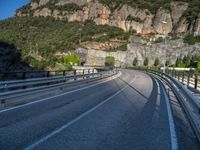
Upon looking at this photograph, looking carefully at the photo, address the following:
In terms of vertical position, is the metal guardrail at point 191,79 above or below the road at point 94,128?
above

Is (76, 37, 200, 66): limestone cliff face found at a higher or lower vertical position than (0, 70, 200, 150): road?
higher

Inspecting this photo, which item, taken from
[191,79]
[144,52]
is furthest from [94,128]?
[144,52]

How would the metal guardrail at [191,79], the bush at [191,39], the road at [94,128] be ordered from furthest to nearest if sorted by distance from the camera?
the bush at [191,39]
the metal guardrail at [191,79]
the road at [94,128]

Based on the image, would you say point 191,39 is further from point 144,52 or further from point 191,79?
point 191,79

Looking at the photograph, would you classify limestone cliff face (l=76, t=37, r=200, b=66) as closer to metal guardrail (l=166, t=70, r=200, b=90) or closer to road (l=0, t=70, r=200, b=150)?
metal guardrail (l=166, t=70, r=200, b=90)

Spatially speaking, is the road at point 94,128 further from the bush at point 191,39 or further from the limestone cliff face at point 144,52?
the bush at point 191,39

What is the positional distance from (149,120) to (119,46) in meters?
183

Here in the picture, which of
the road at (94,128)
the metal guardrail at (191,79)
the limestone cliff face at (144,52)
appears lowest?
the road at (94,128)

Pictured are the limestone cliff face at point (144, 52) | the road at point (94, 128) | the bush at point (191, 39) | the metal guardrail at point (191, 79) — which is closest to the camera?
the road at point (94, 128)

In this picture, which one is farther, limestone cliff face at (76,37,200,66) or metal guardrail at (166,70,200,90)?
limestone cliff face at (76,37,200,66)

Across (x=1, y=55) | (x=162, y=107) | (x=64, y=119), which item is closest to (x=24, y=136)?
(x=64, y=119)

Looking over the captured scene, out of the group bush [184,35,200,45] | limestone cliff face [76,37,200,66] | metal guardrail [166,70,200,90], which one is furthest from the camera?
bush [184,35,200,45]

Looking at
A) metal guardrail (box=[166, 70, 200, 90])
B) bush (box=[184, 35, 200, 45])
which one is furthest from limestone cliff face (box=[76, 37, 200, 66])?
metal guardrail (box=[166, 70, 200, 90])

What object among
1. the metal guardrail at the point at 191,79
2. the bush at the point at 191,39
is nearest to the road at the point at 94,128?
the metal guardrail at the point at 191,79
